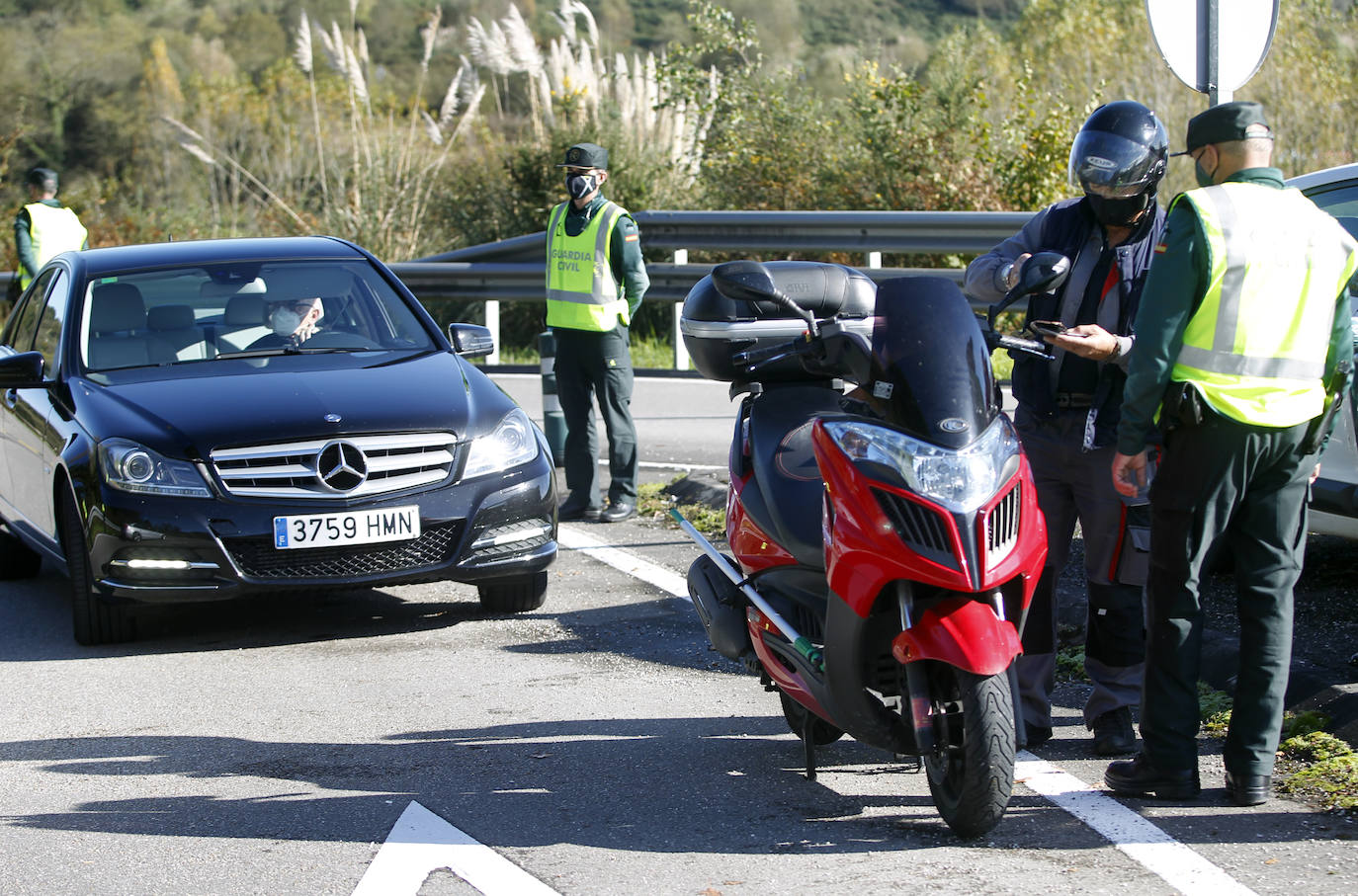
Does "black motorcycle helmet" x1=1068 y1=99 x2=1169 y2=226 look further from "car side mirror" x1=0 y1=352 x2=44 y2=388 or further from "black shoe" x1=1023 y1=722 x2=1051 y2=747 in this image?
"car side mirror" x1=0 y1=352 x2=44 y2=388

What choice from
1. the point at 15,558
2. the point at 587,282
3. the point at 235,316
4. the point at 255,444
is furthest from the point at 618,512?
the point at 15,558

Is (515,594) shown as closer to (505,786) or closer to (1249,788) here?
(505,786)

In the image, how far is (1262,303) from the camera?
4.09 metres

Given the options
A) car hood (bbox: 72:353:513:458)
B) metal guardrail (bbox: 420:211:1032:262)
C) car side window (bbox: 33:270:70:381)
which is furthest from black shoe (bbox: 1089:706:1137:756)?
metal guardrail (bbox: 420:211:1032:262)

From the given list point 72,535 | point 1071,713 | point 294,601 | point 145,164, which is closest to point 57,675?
point 72,535

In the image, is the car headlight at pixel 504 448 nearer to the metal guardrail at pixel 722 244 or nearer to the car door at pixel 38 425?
the car door at pixel 38 425

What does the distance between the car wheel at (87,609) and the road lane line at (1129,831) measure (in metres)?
3.67

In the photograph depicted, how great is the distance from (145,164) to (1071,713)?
39412 millimetres

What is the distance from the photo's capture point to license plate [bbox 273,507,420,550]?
612 centimetres

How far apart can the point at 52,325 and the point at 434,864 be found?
14.7ft

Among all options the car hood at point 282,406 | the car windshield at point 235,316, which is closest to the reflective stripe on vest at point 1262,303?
the car hood at point 282,406

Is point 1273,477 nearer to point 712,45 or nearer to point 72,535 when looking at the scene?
point 72,535

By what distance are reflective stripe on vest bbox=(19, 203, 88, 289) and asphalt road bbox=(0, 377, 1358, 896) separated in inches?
299

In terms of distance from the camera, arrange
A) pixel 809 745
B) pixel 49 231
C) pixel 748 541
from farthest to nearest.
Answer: pixel 49 231, pixel 748 541, pixel 809 745
